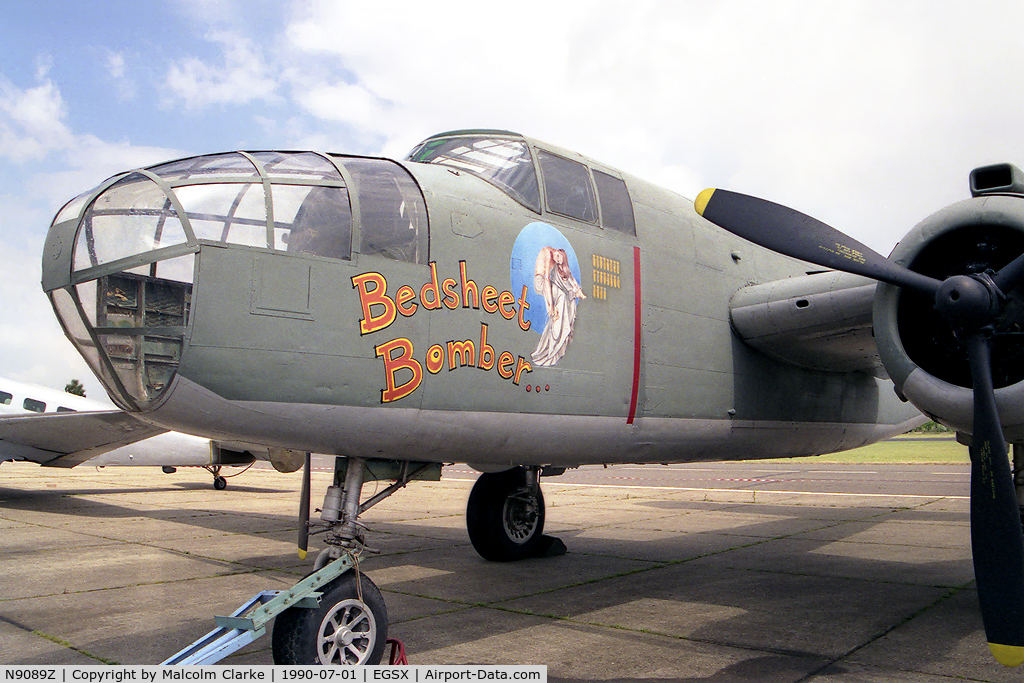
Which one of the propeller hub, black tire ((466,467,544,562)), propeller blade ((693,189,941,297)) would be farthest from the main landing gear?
the propeller hub

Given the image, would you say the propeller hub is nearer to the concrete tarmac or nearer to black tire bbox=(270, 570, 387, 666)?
the concrete tarmac

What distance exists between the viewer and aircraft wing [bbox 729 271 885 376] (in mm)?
6980

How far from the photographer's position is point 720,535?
12023 millimetres

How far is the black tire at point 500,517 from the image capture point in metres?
9.51

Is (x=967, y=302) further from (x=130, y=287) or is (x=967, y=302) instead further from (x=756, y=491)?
(x=756, y=491)

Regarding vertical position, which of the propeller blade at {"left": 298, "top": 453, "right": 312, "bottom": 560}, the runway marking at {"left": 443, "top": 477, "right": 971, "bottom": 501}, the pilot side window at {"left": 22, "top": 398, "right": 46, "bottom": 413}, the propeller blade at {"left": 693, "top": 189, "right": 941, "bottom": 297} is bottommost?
the runway marking at {"left": 443, "top": 477, "right": 971, "bottom": 501}

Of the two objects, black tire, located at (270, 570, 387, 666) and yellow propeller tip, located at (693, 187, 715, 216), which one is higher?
yellow propeller tip, located at (693, 187, 715, 216)

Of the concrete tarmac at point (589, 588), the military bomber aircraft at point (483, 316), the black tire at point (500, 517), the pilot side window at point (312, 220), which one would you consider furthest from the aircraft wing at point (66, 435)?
the pilot side window at point (312, 220)

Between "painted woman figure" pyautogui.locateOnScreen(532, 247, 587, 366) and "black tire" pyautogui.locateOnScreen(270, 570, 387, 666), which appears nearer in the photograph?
"black tire" pyautogui.locateOnScreen(270, 570, 387, 666)

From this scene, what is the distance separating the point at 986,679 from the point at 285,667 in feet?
14.8

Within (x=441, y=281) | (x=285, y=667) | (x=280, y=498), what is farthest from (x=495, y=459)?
(x=280, y=498)

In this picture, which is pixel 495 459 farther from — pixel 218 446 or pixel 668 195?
pixel 218 446

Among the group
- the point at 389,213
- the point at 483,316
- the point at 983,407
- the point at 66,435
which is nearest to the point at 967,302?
the point at 983,407

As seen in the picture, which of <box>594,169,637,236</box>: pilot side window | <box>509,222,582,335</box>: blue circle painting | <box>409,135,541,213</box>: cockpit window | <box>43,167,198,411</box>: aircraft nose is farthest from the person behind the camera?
<box>594,169,637,236</box>: pilot side window
